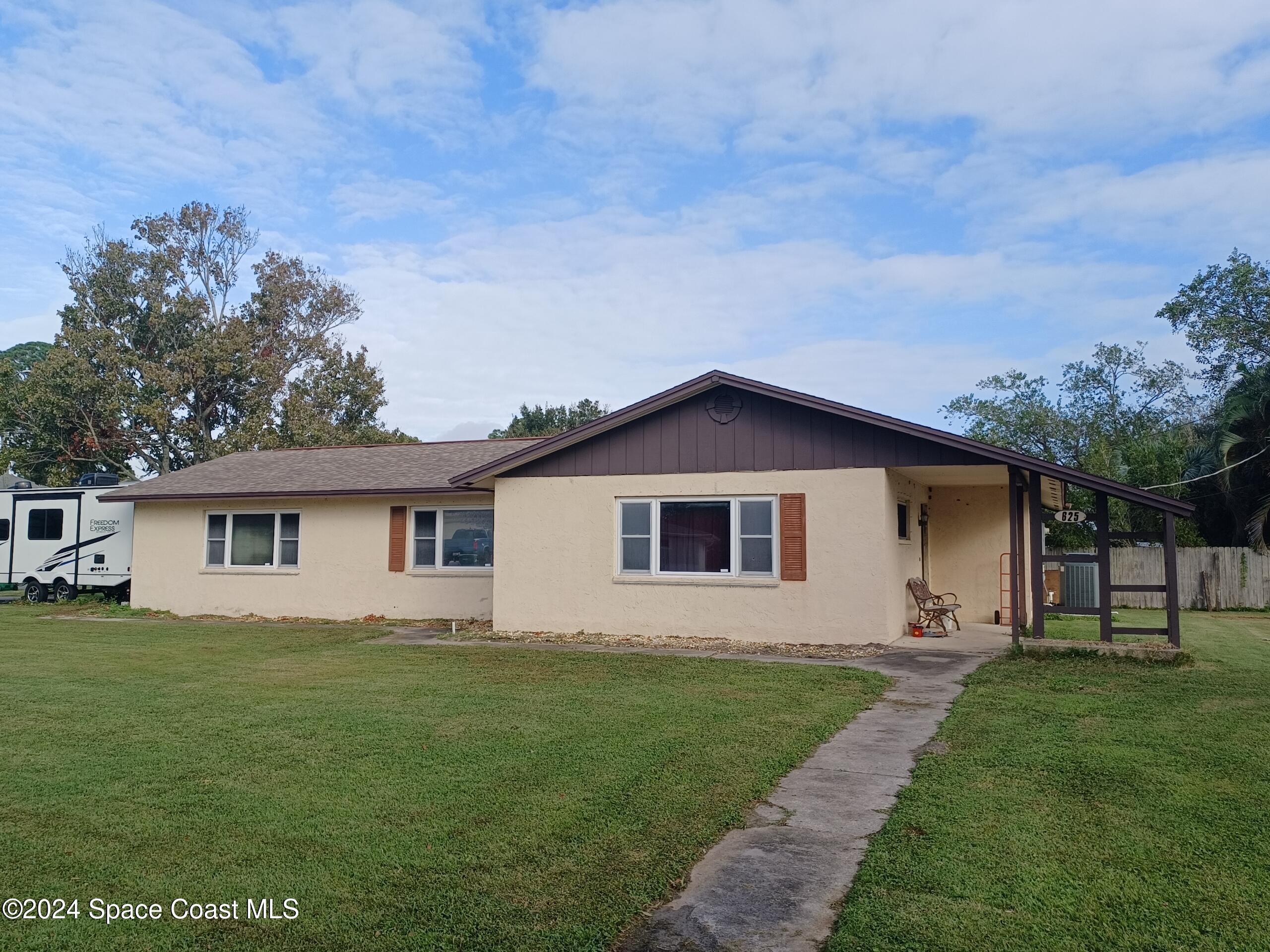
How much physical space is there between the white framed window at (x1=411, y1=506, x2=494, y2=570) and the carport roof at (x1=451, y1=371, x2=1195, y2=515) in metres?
2.47

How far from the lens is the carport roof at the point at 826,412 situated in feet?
38.9

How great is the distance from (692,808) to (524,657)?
284 inches

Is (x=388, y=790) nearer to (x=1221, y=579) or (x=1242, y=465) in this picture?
(x=1221, y=579)

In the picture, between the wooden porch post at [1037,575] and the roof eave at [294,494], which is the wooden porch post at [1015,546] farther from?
the roof eave at [294,494]

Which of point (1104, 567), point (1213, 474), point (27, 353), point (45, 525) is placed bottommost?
point (1104, 567)

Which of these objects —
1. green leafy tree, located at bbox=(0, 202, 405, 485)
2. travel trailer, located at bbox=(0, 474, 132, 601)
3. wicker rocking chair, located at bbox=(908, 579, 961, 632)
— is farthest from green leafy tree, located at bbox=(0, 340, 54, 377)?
wicker rocking chair, located at bbox=(908, 579, 961, 632)

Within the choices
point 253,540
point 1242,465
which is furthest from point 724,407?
point 1242,465

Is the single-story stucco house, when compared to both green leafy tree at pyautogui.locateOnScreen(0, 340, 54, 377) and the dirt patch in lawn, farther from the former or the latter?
green leafy tree at pyautogui.locateOnScreen(0, 340, 54, 377)

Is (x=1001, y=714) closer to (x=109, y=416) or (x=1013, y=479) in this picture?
(x=1013, y=479)

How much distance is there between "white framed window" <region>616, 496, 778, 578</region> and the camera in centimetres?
1400

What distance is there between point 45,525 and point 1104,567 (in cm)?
2195

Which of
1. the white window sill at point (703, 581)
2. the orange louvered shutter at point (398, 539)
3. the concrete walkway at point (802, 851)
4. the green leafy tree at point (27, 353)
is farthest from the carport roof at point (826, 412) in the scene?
the green leafy tree at point (27, 353)

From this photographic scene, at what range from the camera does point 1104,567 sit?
1216 cm

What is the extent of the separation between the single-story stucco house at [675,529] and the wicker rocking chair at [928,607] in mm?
229
